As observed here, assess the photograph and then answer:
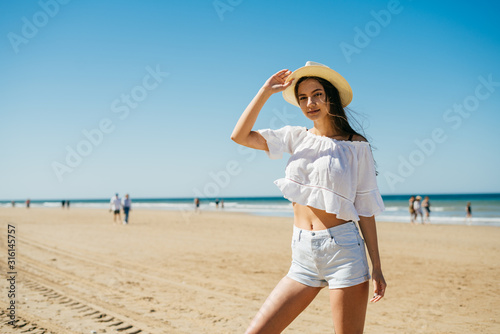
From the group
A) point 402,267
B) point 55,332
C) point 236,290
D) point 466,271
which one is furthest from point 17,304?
point 466,271

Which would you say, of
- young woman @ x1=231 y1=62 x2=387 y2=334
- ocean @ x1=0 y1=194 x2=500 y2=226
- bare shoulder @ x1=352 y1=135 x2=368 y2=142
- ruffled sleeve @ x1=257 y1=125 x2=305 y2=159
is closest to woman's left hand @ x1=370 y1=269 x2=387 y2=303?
young woman @ x1=231 y1=62 x2=387 y2=334

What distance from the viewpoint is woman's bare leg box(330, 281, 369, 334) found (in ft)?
5.94

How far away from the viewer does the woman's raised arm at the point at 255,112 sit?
209 centimetres

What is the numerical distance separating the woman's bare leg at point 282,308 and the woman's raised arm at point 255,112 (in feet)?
3.03

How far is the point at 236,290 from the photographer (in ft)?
19.2

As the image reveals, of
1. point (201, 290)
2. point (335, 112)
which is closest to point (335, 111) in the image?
point (335, 112)

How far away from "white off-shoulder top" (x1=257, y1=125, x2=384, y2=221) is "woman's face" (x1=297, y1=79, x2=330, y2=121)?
0.15m

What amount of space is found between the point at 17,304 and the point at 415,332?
17.4ft

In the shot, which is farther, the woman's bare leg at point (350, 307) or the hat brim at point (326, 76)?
the hat brim at point (326, 76)

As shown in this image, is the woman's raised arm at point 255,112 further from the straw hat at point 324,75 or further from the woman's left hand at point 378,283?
the woman's left hand at point 378,283

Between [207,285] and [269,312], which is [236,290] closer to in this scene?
[207,285]

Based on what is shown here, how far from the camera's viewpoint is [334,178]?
1.98 m

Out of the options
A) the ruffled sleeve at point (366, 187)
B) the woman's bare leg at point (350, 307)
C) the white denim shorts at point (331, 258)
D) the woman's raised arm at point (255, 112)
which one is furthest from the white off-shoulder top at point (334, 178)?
the woman's bare leg at point (350, 307)

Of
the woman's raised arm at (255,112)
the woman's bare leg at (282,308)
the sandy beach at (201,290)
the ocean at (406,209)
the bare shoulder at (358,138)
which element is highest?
the woman's raised arm at (255,112)
